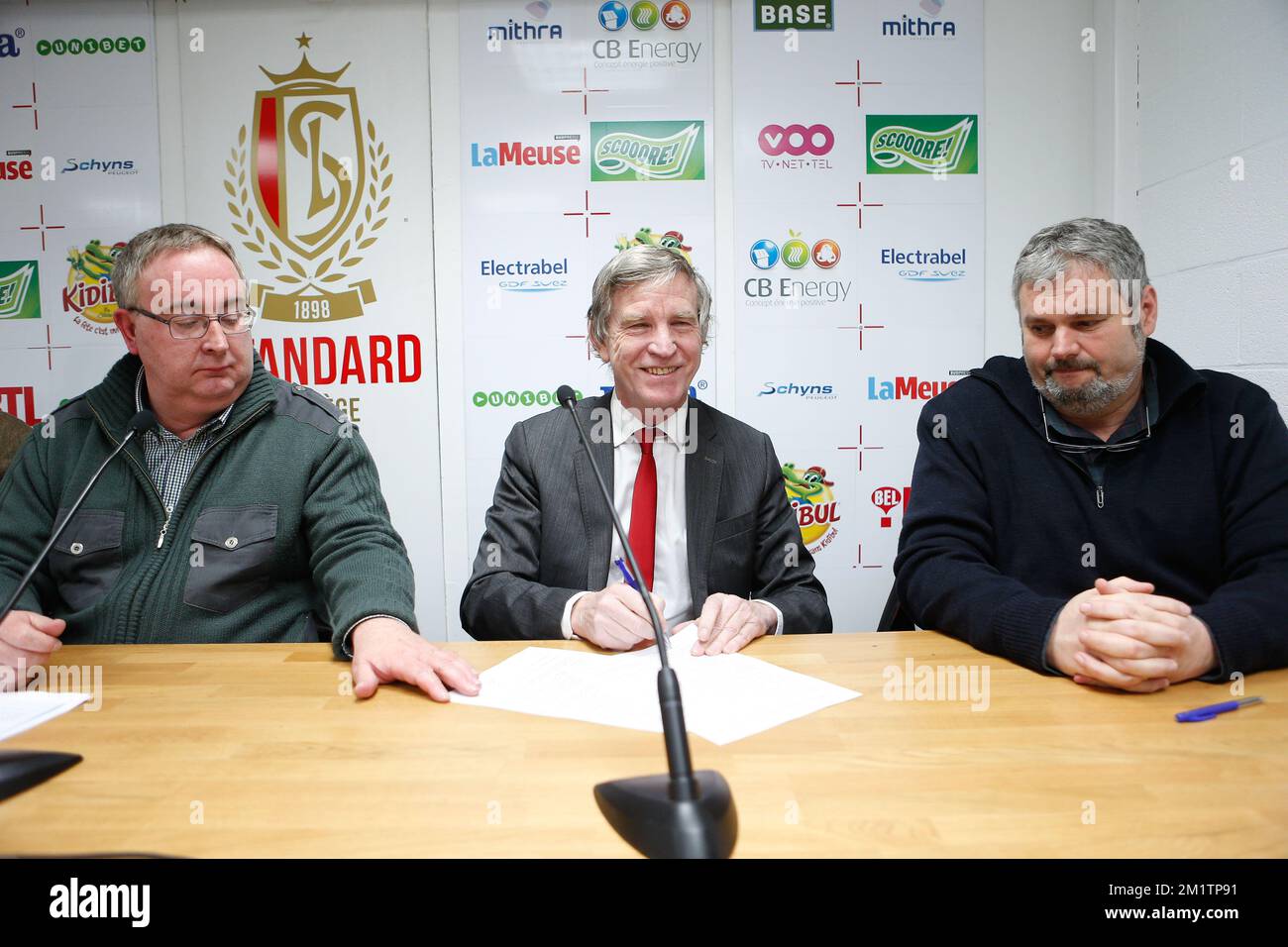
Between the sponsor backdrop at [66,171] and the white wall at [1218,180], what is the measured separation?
138 inches

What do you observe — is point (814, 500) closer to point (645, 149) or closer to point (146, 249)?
point (645, 149)

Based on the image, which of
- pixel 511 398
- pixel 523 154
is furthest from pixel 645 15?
pixel 511 398

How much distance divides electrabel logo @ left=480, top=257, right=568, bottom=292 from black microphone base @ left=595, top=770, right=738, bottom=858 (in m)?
2.39

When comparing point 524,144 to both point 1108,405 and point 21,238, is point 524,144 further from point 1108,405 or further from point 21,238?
point 1108,405

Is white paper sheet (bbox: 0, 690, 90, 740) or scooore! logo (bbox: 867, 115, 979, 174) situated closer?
white paper sheet (bbox: 0, 690, 90, 740)

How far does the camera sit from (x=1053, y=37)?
2850mm

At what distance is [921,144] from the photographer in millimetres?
2842

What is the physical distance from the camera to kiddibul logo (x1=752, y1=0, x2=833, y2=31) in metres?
2.80

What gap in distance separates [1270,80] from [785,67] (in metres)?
1.45

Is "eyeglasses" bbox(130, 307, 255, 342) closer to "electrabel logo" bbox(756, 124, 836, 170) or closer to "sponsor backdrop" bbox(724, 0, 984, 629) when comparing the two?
"sponsor backdrop" bbox(724, 0, 984, 629)

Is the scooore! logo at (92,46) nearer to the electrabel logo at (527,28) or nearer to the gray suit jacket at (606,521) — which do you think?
the electrabel logo at (527,28)

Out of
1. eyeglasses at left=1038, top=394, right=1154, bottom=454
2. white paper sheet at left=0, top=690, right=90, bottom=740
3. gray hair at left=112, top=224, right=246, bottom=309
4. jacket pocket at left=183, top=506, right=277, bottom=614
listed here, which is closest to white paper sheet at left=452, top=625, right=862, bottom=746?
white paper sheet at left=0, top=690, right=90, bottom=740

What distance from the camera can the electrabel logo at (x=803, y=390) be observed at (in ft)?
9.57

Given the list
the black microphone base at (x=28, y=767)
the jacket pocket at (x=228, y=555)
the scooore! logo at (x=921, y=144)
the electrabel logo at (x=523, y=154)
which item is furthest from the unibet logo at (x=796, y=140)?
the black microphone base at (x=28, y=767)
